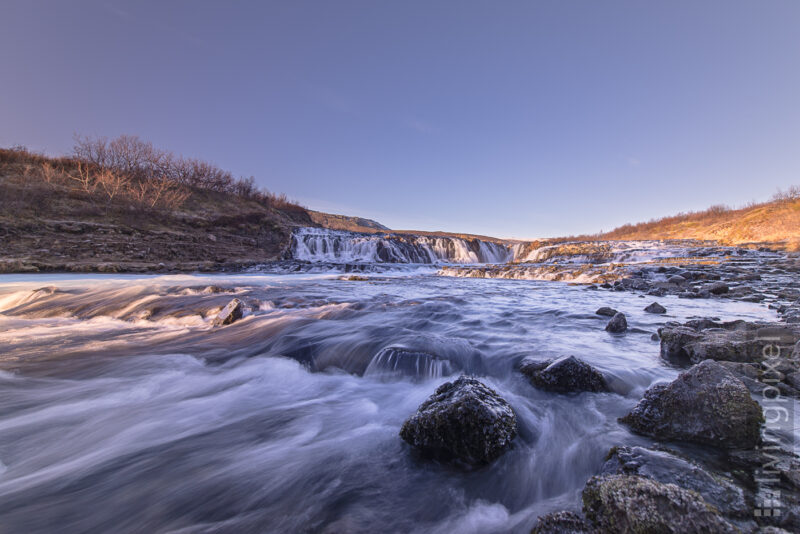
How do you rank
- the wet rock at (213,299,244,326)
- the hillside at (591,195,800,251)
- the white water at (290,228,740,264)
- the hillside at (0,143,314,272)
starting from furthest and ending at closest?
the hillside at (591,195,800,251), the white water at (290,228,740,264), the hillside at (0,143,314,272), the wet rock at (213,299,244,326)

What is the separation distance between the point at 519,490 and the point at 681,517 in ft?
2.56

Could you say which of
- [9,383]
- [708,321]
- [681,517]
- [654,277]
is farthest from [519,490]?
[654,277]

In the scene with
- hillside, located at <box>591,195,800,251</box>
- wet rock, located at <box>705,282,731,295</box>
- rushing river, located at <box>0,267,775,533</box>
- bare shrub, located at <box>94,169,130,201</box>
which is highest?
bare shrub, located at <box>94,169,130,201</box>

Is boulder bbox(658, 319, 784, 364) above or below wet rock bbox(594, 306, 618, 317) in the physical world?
above

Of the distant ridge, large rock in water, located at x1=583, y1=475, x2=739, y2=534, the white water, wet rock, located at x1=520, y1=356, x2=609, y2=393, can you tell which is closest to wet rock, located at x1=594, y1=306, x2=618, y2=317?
wet rock, located at x1=520, y1=356, x2=609, y2=393

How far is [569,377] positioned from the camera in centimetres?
256

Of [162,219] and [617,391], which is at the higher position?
[162,219]

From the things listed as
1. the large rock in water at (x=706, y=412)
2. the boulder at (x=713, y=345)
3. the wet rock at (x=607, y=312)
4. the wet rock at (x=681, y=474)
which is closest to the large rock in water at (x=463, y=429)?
the wet rock at (x=681, y=474)

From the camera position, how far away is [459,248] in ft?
109

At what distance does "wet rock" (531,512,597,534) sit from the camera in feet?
3.54

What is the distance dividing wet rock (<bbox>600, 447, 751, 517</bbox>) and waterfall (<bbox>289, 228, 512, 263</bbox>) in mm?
23449

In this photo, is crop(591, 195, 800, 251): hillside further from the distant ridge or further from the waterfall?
the distant ridge

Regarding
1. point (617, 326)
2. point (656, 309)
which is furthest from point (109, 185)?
point (656, 309)

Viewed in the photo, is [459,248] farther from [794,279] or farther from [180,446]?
[180,446]
